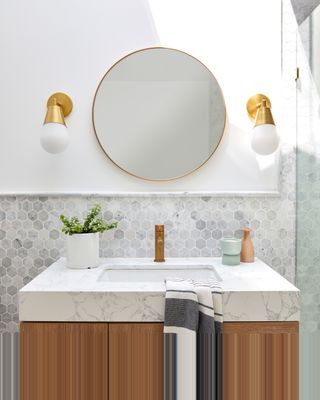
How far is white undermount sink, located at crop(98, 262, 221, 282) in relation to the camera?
1.74m

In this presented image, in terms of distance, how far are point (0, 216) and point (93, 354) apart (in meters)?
0.90

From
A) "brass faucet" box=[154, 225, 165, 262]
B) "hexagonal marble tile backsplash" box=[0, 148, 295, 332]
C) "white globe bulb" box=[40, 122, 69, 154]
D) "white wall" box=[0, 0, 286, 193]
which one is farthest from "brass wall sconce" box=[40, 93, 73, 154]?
"brass faucet" box=[154, 225, 165, 262]

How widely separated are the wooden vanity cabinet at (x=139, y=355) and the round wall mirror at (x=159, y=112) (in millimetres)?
819

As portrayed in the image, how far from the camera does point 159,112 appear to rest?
191 cm

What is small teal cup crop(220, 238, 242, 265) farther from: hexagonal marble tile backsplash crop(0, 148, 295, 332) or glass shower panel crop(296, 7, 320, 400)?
glass shower panel crop(296, 7, 320, 400)

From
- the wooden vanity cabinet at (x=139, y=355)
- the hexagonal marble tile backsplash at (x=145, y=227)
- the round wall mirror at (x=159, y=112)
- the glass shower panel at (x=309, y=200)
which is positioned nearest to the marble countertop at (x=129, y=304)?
the wooden vanity cabinet at (x=139, y=355)

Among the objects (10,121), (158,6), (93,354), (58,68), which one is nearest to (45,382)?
(93,354)

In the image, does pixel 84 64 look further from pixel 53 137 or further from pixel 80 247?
pixel 80 247

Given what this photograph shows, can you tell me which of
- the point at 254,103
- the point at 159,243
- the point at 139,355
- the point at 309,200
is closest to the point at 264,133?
the point at 254,103

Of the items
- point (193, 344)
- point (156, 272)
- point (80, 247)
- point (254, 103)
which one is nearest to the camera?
point (193, 344)

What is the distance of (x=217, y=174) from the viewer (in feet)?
6.32

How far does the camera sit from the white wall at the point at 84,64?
1.91 meters

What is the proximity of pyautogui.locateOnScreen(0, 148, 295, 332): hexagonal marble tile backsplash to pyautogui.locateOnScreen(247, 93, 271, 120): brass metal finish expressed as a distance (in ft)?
0.85

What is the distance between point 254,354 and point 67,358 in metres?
0.60
